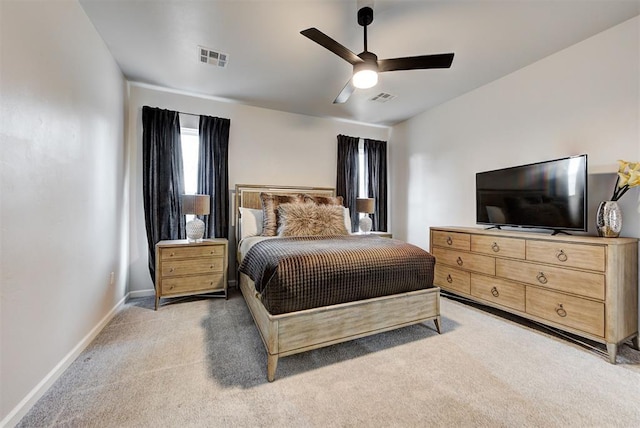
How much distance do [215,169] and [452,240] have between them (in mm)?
3226

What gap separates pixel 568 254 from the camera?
206cm

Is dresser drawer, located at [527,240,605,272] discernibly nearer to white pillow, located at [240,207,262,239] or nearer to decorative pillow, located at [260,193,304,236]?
decorative pillow, located at [260,193,304,236]

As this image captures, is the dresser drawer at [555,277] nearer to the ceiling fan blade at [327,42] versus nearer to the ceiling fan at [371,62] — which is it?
the ceiling fan at [371,62]

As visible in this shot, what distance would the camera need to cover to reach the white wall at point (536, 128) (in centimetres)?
214

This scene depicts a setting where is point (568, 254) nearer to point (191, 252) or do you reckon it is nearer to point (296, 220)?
point (296, 220)

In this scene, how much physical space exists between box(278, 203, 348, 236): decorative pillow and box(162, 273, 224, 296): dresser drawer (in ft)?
3.12

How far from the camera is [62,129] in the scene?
1.72 m

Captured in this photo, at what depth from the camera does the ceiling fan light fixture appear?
203 centimetres

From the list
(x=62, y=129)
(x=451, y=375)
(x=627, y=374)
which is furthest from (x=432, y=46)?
(x=62, y=129)

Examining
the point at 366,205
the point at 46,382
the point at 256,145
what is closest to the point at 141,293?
Result: the point at 46,382

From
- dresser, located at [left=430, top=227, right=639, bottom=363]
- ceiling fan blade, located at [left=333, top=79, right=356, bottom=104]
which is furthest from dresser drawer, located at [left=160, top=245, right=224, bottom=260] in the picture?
dresser, located at [left=430, top=227, right=639, bottom=363]

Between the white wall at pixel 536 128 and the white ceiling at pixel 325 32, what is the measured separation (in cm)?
18

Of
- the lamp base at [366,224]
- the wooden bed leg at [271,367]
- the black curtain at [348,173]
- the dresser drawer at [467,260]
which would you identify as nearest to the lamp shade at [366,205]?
the lamp base at [366,224]

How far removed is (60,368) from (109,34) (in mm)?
2719
